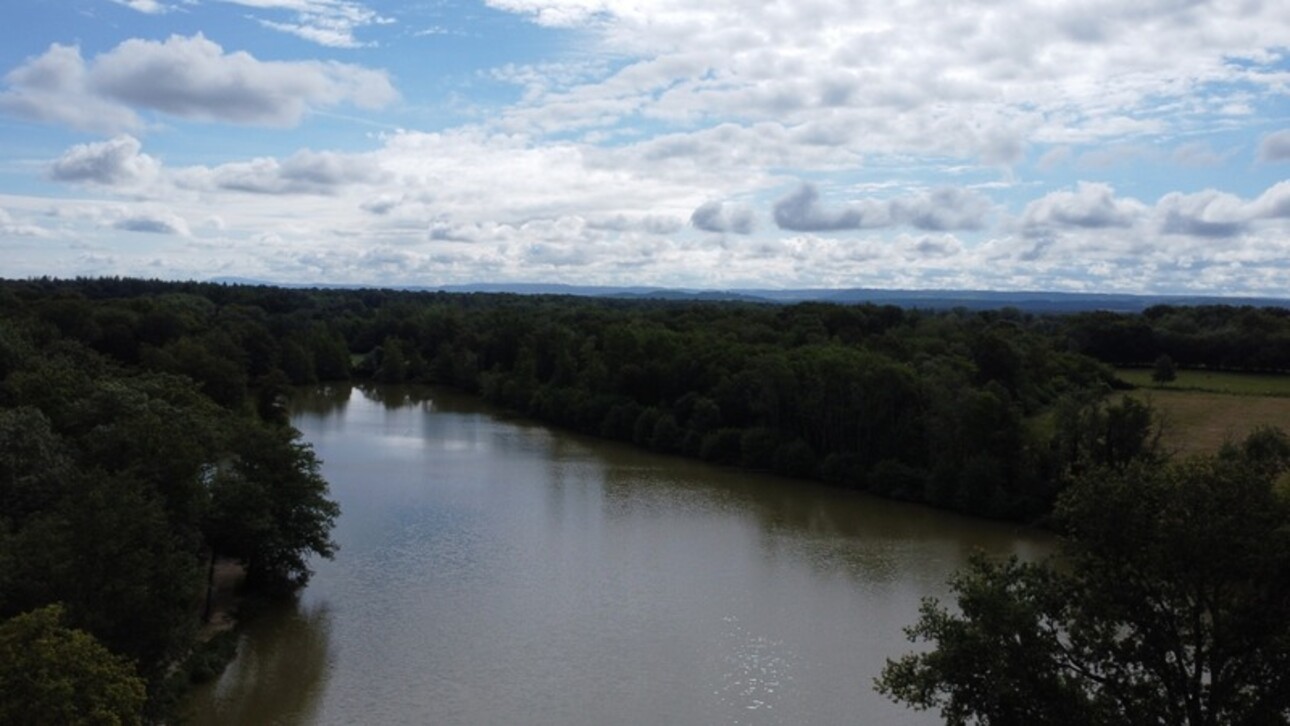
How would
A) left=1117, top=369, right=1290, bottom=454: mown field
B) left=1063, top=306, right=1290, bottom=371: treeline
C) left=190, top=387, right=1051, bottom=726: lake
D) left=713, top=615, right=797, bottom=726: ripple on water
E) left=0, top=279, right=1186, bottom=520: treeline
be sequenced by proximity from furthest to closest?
left=1063, top=306, right=1290, bottom=371: treeline < left=1117, top=369, right=1290, bottom=454: mown field < left=0, top=279, right=1186, bottom=520: treeline < left=190, top=387, right=1051, bottom=726: lake < left=713, top=615, right=797, bottom=726: ripple on water

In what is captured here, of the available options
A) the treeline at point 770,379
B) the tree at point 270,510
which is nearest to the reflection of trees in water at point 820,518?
the treeline at point 770,379

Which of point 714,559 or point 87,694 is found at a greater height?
point 87,694

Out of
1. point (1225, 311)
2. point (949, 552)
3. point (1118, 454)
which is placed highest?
point (1225, 311)

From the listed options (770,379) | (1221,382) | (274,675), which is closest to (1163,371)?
(1221,382)

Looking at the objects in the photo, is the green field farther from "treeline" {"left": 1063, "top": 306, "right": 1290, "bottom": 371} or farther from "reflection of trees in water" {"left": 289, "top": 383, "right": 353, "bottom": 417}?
"reflection of trees in water" {"left": 289, "top": 383, "right": 353, "bottom": 417}

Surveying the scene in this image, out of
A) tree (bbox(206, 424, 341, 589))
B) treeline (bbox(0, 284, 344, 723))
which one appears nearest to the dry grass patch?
tree (bbox(206, 424, 341, 589))

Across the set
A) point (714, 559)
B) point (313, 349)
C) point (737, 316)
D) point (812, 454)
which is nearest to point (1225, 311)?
point (737, 316)

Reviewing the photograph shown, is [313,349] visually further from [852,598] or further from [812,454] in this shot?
[852,598]
